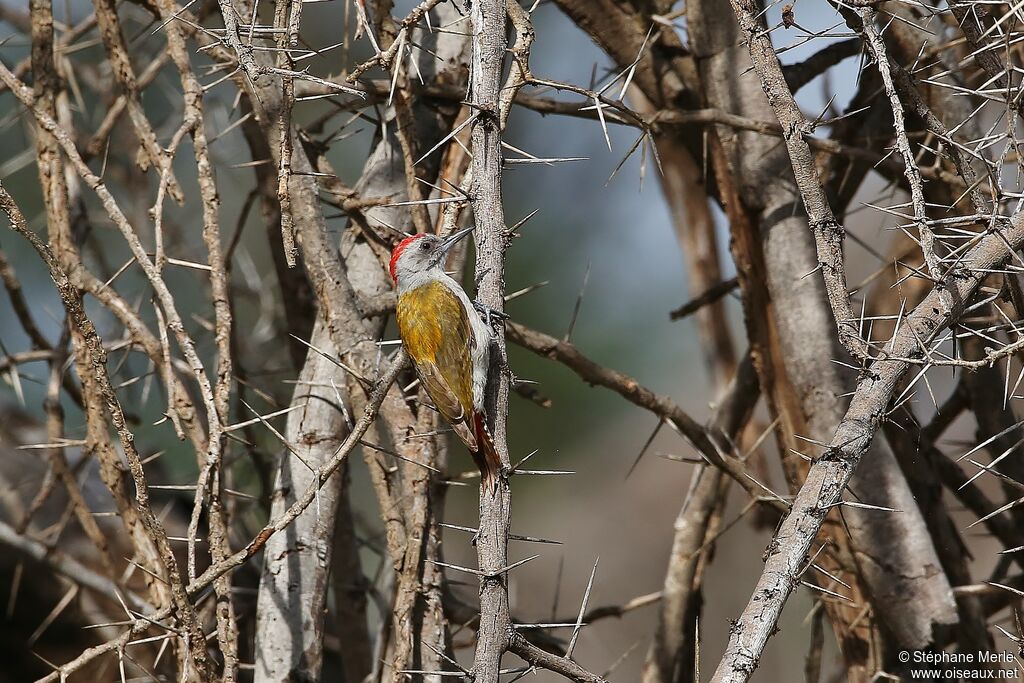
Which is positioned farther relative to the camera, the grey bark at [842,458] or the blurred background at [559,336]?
the blurred background at [559,336]

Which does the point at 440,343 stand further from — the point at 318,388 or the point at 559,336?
the point at 559,336

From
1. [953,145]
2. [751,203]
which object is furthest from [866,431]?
[751,203]

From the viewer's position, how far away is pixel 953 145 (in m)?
2.36

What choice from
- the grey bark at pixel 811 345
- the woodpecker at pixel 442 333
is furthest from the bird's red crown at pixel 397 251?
the grey bark at pixel 811 345

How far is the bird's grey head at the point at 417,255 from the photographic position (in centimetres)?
316

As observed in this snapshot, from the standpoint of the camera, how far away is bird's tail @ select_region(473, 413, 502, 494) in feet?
7.20

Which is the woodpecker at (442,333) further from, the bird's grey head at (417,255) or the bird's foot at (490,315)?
the bird's foot at (490,315)

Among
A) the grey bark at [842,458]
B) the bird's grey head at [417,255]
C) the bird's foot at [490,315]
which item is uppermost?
the bird's grey head at [417,255]

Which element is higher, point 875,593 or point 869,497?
point 869,497

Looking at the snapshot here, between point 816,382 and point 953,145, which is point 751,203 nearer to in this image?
point 816,382

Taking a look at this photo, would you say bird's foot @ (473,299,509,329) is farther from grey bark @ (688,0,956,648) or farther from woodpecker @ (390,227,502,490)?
grey bark @ (688,0,956,648)

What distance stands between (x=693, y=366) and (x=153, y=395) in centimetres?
756

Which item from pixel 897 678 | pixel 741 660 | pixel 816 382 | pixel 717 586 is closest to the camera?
pixel 741 660

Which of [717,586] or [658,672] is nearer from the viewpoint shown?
[658,672]
